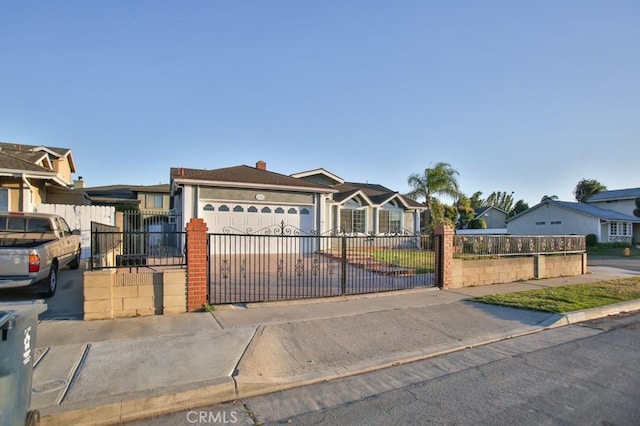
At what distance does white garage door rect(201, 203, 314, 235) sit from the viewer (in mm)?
17953

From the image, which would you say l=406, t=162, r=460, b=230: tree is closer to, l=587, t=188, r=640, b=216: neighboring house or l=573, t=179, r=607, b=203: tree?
l=587, t=188, r=640, b=216: neighboring house

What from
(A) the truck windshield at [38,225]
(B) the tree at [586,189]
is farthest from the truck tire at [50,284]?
(B) the tree at [586,189]

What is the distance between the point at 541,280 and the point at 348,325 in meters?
10.2

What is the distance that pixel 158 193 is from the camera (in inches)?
1448

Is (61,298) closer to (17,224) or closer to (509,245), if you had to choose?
(17,224)

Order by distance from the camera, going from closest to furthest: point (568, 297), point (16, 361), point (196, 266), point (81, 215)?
point (16, 361)
point (196, 266)
point (568, 297)
point (81, 215)

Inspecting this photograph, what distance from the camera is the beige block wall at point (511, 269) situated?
38.0ft

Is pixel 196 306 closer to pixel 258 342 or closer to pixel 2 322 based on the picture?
pixel 258 342

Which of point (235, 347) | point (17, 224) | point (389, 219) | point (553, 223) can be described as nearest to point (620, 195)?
point (553, 223)

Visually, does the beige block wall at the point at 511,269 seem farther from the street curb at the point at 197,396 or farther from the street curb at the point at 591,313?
the street curb at the point at 197,396

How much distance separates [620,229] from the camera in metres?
39.8

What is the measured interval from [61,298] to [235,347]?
554 centimetres

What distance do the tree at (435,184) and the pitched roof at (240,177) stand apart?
42.2ft

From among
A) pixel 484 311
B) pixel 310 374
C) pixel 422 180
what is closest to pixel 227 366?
pixel 310 374
